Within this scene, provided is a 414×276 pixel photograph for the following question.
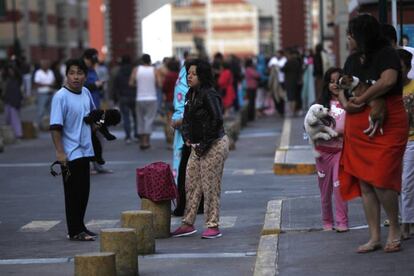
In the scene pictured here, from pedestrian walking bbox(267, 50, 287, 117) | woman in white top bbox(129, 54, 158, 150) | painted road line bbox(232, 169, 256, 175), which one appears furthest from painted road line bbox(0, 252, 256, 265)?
pedestrian walking bbox(267, 50, 287, 117)

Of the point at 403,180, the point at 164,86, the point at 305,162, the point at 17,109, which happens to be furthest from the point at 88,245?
the point at 17,109

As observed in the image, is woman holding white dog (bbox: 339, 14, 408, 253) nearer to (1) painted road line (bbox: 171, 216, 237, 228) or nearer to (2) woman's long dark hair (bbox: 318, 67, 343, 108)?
(2) woman's long dark hair (bbox: 318, 67, 343, 108)

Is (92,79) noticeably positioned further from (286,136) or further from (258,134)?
(258,134)

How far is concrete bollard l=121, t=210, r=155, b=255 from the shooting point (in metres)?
11.4

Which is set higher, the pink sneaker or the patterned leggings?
the patterned leggings

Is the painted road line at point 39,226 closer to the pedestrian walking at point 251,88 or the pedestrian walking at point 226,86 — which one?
the pedestrian walking at point 226,86

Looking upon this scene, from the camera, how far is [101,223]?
46.3 feet

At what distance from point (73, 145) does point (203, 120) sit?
135 centimetres

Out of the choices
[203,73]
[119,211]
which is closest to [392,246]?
[203,73]

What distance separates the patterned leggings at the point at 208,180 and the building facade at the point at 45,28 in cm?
4582

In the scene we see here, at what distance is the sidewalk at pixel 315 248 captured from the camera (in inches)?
385

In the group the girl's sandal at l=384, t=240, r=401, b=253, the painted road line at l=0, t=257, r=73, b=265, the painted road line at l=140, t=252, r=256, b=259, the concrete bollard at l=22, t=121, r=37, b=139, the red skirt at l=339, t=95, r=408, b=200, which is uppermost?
the red skirt at l=339, t=95, r=408, b=200

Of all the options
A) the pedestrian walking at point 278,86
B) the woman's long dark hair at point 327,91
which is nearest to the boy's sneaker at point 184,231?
the woman's long dark hair at point 327,91

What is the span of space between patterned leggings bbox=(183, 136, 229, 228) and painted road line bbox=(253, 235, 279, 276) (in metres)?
0.99
